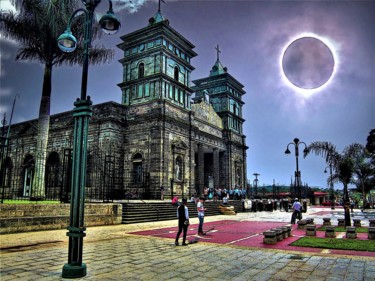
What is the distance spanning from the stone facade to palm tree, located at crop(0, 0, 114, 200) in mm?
6795

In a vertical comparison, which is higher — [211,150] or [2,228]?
[211,150]

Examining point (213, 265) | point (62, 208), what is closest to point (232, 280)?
point (213, 265)

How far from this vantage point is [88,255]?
7.87 m

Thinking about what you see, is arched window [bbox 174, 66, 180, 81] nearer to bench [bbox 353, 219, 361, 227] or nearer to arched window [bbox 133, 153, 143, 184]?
arched window [bbox 133, 153, 143, 184]

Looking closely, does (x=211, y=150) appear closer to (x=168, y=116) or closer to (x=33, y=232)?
(x=168, y=116)

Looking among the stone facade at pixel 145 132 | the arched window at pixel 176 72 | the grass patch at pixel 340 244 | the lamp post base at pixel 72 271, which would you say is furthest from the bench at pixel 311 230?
the arched window at pixel 176 72

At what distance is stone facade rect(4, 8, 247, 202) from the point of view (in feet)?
85.6

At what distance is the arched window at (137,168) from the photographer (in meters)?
26.6

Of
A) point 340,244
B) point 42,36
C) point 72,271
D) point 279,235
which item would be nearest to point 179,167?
point 42,36

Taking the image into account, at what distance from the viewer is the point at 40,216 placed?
12391 mm

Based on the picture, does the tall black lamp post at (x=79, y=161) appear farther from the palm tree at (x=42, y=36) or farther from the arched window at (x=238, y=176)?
the arched window at (x=238, y=176)

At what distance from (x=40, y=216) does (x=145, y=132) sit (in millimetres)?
15394

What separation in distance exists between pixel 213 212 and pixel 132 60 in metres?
16.6

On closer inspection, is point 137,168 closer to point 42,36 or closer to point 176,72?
point 176,72
